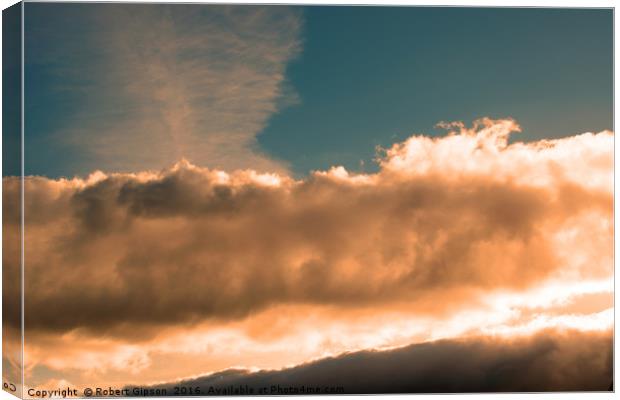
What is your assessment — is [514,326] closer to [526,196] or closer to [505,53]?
[526,196]

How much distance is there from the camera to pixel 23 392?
11148 mm

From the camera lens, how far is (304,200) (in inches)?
456

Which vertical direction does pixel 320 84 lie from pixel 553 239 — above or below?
above

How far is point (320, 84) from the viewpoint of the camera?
11.7 metres

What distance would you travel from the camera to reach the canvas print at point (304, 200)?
11297 mm

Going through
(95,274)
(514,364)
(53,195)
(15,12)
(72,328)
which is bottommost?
(514,364)

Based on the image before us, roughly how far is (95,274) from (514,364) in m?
6.14

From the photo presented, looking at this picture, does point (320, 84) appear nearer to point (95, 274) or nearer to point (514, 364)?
point (95, 274)

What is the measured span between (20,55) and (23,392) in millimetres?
4686

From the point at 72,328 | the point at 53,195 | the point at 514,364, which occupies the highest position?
the point at 53,195

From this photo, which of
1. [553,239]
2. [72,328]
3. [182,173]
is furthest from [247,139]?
[553,239]

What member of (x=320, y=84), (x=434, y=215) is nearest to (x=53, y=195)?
(x=320, y=84)

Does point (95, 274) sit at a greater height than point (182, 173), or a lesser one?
lesser

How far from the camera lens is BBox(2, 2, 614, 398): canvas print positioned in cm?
1130
